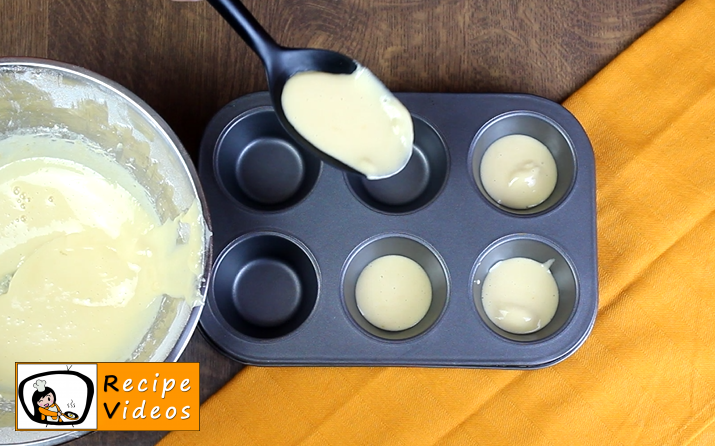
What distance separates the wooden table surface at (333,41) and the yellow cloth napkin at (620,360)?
2.7 inches

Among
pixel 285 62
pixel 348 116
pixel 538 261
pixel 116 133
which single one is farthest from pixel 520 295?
pixel 116 133

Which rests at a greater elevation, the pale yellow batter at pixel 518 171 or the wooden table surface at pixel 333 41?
the wooden table surface at pixel 333 41

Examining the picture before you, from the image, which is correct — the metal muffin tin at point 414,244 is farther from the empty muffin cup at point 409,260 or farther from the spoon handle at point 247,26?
the spoon handle at point 247,26

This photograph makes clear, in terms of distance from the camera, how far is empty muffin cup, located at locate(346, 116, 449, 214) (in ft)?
3.92

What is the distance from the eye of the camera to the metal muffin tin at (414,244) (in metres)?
1.11

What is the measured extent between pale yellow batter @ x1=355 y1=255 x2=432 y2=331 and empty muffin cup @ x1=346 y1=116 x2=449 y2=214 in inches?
4.3

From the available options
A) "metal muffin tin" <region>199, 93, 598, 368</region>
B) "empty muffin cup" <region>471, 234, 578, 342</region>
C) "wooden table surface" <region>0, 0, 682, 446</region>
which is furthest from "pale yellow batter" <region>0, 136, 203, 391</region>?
"empty muffin cup" <region>471, 234, 578, 342</region>

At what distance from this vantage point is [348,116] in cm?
108

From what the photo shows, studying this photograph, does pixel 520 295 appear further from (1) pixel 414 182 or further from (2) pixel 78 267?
(2) pixel 78 267

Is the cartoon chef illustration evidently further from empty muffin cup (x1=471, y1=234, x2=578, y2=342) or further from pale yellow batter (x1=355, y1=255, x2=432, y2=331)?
empty muffin cup (x1=471, y1=234, x2=578, y2=342)

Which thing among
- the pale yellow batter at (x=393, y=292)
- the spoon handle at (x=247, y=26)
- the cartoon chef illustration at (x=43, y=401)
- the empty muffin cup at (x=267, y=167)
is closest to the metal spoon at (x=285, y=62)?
the spoon handle at (x=247, y=26)

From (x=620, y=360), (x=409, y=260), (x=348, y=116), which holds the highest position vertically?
(x=348, y=116)

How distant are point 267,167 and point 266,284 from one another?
23cm

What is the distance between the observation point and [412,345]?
3.63 ft
